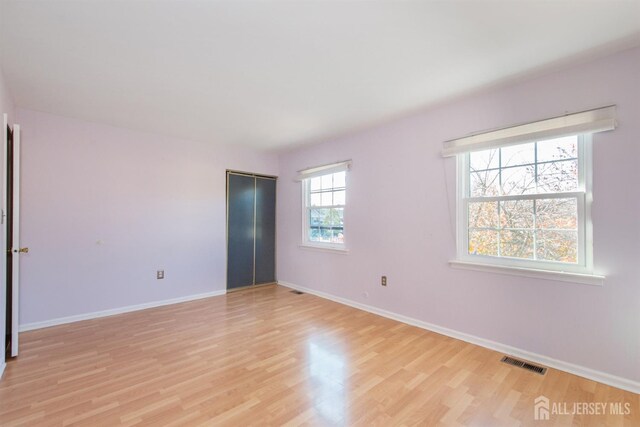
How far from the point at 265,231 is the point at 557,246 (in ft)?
13.2

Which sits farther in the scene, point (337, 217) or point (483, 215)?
A: point (337, 217)

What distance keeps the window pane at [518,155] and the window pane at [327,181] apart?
2.32 m

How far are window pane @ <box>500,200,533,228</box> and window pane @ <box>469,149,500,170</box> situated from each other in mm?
381

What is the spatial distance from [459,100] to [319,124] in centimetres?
156

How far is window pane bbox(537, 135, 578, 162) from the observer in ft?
7.59

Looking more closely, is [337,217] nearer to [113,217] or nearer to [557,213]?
[557,213]

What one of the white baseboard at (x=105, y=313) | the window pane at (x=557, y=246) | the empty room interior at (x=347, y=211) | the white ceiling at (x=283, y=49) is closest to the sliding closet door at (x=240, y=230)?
the white baseboard at (x=105, y=313)

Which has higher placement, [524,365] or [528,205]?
[528,205]

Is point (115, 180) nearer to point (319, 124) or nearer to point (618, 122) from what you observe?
point (319, 124)

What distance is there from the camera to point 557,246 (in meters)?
2.38

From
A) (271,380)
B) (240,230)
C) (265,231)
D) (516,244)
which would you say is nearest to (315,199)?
(265,231)

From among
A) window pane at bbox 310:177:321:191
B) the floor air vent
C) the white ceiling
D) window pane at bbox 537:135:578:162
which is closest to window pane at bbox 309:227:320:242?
window pane at bbox 310:177:321:191

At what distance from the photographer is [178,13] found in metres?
1.68

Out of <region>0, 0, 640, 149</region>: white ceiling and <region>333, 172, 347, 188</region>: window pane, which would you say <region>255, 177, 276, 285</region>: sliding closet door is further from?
<region>0, 0, 640, 149</region>: white ceiling
